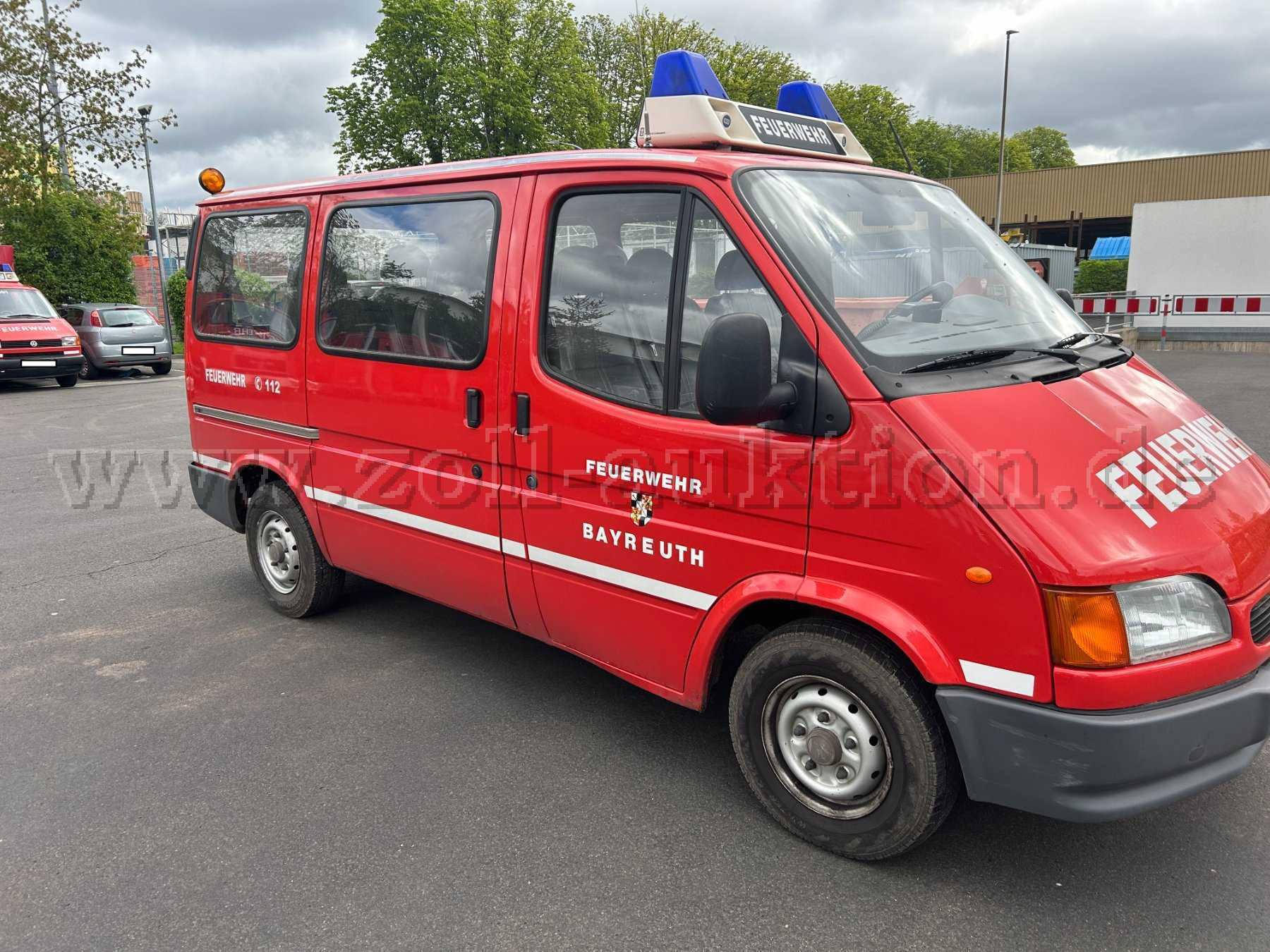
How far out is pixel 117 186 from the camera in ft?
84.5

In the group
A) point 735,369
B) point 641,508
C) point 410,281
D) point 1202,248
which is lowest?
point 641,508

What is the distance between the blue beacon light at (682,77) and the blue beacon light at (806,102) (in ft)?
2.30

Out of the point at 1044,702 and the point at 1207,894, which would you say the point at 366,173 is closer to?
the point at 1044,702

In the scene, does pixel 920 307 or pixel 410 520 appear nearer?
pixel 920 307

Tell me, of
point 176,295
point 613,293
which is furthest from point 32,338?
point 613,293

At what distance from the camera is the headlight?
239 cm

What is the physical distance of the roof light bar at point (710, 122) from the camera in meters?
3.46

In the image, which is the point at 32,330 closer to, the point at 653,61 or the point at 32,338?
the point at 32,338

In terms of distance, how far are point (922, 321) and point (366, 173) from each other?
2.75 meters

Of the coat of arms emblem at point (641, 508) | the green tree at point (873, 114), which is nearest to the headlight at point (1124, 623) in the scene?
the coat of arms emblem at point (641, 508)

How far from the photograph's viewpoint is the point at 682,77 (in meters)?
3.67

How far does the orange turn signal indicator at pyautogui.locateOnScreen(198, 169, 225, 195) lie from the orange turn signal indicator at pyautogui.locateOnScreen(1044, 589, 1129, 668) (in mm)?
5042

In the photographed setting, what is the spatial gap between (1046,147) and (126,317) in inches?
3775

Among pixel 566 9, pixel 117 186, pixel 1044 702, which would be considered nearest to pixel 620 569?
pixel 1044 702
